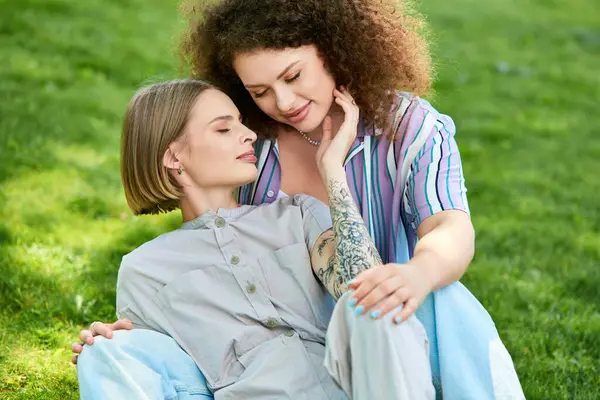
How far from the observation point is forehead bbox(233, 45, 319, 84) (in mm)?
3510

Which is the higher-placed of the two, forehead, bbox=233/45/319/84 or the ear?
forehead, bbox=233/45/319/84

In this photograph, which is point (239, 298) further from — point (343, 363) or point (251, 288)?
point (343, 363)

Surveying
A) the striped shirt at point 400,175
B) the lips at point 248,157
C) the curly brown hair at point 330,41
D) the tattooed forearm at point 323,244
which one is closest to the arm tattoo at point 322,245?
the tattooed forearm at point 323,244

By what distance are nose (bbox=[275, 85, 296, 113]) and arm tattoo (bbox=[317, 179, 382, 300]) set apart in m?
0.36

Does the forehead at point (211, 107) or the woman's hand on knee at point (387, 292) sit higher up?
the forehead at point (211, 107)

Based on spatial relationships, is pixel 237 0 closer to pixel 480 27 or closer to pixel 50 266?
pixel 50 266

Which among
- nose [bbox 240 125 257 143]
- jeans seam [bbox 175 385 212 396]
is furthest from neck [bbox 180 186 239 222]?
jeans seam [bbox 175 385 212 396]

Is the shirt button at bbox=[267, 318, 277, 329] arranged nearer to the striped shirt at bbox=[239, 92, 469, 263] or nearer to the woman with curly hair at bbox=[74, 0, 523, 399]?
the woman with curly hair at bbox=[74, 0, 523, 399]

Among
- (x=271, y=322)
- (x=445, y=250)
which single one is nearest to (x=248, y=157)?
(x=271, y=322)

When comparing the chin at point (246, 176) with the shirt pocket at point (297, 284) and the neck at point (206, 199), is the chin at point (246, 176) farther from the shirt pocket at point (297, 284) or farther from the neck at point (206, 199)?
the shirt pocket at point (297, 284)

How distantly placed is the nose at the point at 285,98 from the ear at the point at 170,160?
1.48ft

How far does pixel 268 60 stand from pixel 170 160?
0.54 metres

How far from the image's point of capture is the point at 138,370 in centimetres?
308

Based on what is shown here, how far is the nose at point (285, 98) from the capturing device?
352 cm
